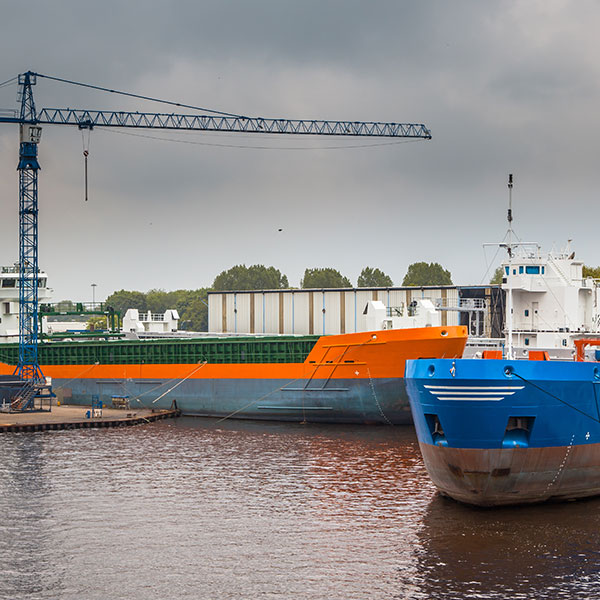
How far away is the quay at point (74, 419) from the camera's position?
43.8m

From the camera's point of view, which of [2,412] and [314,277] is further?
[314,277]

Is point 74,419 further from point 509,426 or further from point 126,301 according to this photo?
point 126,301

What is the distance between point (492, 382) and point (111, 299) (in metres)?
155

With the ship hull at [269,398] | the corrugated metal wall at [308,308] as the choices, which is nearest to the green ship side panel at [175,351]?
the ship hull at [269,398]

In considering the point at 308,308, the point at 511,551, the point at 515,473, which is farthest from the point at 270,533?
the point at 308,308

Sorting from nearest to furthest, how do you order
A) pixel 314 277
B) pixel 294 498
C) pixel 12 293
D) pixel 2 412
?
pixel 294 498
pixel 2 412
pixel 12 293
pixel 314 277

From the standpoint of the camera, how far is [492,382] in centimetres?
2297

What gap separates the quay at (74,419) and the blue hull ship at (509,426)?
79.9 ft

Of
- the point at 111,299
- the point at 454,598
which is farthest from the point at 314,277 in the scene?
the point at 454,598

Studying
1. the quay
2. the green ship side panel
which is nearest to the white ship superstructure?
the green ship side panel

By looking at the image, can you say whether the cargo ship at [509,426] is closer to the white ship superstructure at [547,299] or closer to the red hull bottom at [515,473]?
the red hull bottom at [515,473]

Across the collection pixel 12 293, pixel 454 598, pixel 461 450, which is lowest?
pixel 454 598

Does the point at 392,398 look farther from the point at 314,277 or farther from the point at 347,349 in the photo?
the point at 314,277

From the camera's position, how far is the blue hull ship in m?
23.1
